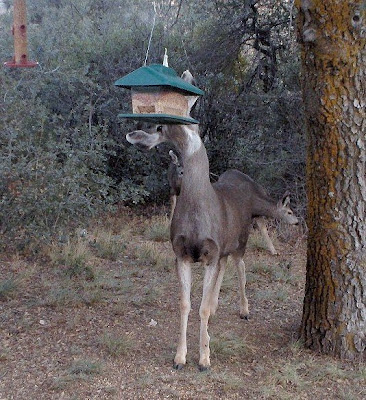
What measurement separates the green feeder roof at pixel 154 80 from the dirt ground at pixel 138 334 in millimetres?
2257

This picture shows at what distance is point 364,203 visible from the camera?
5.55m

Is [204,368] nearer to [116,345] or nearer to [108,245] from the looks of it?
[116,345]

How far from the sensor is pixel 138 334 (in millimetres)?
6348

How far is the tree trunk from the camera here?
534 cm

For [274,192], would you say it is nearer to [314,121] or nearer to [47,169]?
[47,169]

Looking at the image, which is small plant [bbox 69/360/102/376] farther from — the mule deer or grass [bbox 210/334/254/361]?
the mule deer

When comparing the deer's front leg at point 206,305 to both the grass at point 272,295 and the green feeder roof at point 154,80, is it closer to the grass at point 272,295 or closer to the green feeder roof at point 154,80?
the green feeder roof at point 154,80

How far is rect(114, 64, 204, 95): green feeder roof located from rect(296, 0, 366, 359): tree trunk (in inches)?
42.9

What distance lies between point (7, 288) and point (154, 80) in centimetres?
335

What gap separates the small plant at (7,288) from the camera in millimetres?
7148

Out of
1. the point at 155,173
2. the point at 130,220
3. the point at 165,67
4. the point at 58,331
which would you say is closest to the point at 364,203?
Result: the point at 165,67

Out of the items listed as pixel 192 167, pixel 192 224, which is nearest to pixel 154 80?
pixel 192 167

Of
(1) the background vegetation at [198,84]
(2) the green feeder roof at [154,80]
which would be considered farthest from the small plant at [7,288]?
(2) the green feeder roof at [154,80]

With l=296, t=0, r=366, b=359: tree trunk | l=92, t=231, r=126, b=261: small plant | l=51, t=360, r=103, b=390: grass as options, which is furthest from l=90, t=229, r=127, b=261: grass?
l=296, t=0, r=366, b=359: tree trunk
